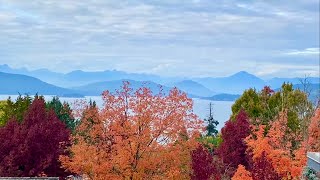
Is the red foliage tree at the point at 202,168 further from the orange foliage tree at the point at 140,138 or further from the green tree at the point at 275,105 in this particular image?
the green tree at the point at 275,105

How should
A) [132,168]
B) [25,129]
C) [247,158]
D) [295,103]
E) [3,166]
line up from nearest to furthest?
[132,168], [3,166], [25,129], [247,158], [295,103]

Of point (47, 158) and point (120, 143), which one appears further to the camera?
point (47, 158)

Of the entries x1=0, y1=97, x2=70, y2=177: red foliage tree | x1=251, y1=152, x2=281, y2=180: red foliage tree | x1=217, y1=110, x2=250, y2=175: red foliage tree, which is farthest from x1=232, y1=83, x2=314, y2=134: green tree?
x1=251, y1=152, x2=281, y2=180: red foliage tree

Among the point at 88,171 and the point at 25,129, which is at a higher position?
the point at 25,129

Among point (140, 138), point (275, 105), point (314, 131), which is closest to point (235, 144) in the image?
point (314, 131)

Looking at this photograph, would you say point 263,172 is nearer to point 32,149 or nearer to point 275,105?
point 32,149

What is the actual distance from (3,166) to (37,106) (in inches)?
184

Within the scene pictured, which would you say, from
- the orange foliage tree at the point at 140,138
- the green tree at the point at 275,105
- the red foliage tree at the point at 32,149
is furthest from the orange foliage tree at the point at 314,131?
the red foliage tree at the point at 32,149

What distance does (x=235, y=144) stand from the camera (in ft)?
113

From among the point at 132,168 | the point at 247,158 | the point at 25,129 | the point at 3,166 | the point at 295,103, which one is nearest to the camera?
the point at 132,168

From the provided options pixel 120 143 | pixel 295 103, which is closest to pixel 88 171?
pixel 120 143

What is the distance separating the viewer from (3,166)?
2745cm

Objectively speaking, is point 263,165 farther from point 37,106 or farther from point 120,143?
point 37,106

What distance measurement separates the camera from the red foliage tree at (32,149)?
2753cm
